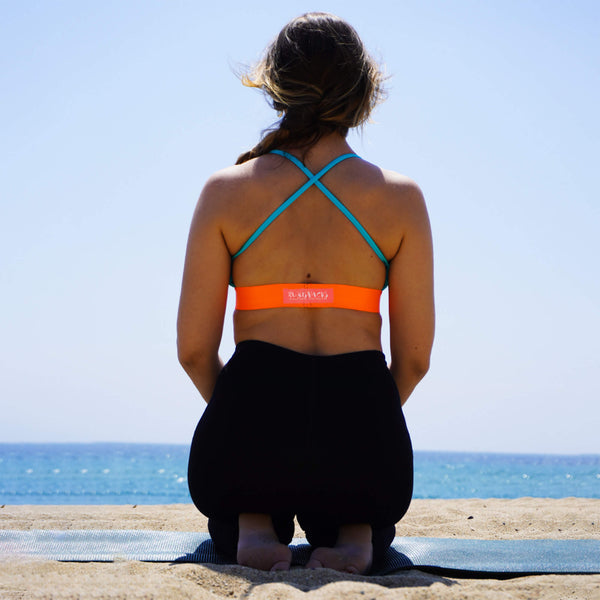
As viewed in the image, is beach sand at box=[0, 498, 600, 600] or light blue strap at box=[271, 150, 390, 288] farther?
light blue strap at box=[271, 150, 390, 288]

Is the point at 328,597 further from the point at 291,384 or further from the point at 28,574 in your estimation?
the point at 28,574

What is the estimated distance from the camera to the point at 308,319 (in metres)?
2.22

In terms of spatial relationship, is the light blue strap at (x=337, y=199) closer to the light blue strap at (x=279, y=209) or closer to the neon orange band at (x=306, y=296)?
the light blue strap at (x=279, y=209)

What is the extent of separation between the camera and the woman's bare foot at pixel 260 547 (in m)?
2.03

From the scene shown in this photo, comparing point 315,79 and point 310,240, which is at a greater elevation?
point 315,79

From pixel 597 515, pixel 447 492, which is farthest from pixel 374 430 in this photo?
pixel 447 492

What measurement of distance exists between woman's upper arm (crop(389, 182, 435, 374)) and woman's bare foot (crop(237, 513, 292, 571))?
0.79m

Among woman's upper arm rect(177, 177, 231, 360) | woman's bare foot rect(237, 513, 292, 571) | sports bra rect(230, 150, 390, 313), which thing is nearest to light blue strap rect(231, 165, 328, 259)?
sports bra rect(230, 150, 390, 313)

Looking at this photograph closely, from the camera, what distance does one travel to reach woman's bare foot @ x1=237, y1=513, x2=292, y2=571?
2.03 m

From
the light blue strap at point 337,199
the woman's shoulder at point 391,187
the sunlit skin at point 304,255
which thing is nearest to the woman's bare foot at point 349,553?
the sunlit skin at point 304,255

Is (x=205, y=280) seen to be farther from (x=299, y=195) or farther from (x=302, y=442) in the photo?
(x=302, y=442)

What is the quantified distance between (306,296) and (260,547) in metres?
0.79

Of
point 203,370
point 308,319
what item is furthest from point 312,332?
point 203,370

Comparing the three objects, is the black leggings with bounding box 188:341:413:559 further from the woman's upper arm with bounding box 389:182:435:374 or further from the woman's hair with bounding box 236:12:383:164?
the woman's hair with bounding box 236:12:383:164
